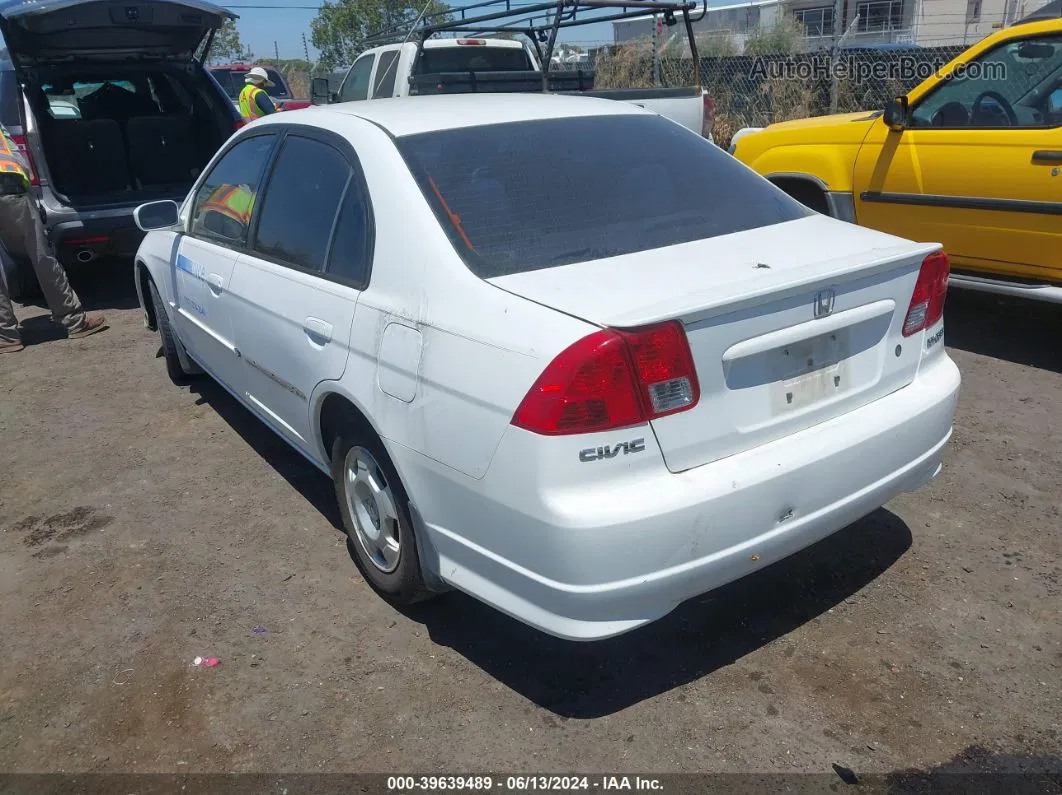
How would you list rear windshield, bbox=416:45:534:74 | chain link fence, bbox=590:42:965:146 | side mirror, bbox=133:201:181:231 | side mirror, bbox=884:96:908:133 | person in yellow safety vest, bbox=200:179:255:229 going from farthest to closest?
chain link fence, bbox=590:42:965:146, rear windshield, bbox=416:45:534:74, side mirror, bbox=884:96:908:133, side mirror, bbox=133:201:181:231, person in yellow safety vest, bbox=200:179:255:229

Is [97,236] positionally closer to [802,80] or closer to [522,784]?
[522,784]

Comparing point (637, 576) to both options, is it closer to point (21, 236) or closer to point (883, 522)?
point (883, 522)

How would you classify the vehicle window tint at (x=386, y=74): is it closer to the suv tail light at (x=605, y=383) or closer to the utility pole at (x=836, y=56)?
the utility pole at (x=836, y=56)

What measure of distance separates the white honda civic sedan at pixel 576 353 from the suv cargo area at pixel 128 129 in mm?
5365

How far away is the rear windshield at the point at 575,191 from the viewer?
9.33 feet

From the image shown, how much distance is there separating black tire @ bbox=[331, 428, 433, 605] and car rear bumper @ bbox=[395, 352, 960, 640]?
0.16 metres

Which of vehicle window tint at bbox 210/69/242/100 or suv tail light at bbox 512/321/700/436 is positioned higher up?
vehicle window tint at bbox 210/69/242/100

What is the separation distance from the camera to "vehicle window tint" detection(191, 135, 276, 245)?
400 cm

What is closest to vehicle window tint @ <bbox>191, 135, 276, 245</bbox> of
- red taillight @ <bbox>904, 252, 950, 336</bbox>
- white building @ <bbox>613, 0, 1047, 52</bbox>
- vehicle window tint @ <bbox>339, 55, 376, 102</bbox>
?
red taillight @ <bbox>904, 252, 950, 336</bbox>

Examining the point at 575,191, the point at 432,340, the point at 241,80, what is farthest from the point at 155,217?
the point at 241,80

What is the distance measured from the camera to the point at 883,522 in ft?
12.2

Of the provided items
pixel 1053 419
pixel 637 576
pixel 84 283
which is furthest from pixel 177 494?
pixel 84 283

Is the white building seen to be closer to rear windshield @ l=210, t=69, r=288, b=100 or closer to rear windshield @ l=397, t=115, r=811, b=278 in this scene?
rear windshield @ l=210, t=69, r=288, b=100

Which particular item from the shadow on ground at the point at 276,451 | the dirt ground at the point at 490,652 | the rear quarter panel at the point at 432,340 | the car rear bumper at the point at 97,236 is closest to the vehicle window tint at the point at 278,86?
the car rear bumper at the point at 97,236
